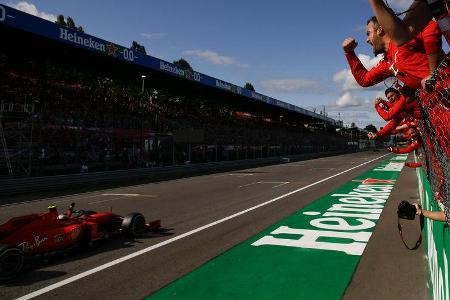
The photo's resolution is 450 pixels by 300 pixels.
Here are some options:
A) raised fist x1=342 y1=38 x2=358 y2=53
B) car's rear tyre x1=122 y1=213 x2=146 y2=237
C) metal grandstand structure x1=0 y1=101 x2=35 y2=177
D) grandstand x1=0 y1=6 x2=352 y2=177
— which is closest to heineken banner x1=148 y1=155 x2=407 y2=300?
car's rear tyre x1=122 y1=213 x2=146 y2=237

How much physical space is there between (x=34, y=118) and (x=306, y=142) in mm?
54344

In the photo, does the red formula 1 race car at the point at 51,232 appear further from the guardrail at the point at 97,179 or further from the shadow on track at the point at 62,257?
the guardrail at the point at 97,179

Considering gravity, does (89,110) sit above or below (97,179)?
above

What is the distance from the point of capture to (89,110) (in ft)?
85.5

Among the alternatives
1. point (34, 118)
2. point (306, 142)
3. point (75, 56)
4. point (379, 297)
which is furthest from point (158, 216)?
point (306, 142)

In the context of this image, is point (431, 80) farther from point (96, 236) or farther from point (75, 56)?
point (75, 56)

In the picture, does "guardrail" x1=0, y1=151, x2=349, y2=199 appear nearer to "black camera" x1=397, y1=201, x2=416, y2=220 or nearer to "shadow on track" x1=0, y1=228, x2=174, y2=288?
"shadow on track" x1=0, y1=228, x2=174, y2=288

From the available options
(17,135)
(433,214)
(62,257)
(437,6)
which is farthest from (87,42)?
(437,6)

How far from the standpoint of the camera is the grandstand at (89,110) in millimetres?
19719

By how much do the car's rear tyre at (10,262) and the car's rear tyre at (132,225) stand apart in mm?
2407

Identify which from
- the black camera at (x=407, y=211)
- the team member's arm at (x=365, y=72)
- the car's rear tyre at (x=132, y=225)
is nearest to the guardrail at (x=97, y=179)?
the car's rear tyre at (x=132, y=225)

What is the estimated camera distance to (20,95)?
73.5 ft

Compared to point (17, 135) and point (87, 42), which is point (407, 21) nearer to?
point (17, 135)

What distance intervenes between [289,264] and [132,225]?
10.6 ft
